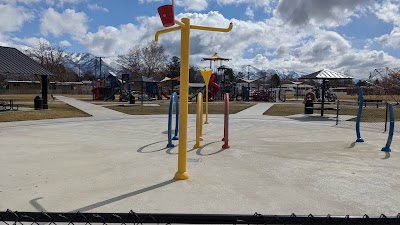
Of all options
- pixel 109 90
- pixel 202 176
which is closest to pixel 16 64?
pixel 109 90

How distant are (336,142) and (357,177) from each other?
389cm

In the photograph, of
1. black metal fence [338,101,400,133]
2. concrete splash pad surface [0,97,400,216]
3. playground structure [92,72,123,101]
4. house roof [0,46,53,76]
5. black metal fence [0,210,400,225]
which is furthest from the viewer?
playground structure [92,72,123,101]

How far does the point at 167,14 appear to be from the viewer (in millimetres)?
4270

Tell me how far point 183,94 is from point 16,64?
18.8 m

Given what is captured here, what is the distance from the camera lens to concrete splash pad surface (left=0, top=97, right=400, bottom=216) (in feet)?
13.7

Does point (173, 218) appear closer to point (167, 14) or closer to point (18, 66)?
point (167, 14)

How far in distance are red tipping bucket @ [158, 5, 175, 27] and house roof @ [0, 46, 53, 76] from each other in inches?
682

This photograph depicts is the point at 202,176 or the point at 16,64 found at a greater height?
the point at 16,64

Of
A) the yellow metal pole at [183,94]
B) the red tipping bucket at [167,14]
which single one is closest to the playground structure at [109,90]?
the yellow metal pole at [183,94]

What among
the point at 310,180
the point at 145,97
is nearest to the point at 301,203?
the point at 310,180

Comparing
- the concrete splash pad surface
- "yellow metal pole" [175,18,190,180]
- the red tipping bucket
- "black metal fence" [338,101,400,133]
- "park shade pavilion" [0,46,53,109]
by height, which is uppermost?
"park shade pavilion" [0,46,53,109]

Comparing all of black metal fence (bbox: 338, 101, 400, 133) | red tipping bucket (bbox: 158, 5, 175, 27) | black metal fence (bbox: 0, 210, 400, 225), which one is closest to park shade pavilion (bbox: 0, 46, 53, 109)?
black metal fence (bbox: 338, 101, 400, 133)

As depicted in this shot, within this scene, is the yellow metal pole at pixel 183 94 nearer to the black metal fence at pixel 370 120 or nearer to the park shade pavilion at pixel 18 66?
the black metal fence at pixel 370 120

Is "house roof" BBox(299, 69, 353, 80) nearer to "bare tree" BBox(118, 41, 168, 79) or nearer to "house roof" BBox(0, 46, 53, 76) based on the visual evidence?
"house roof" BBox(0, 46, 53, 76)
